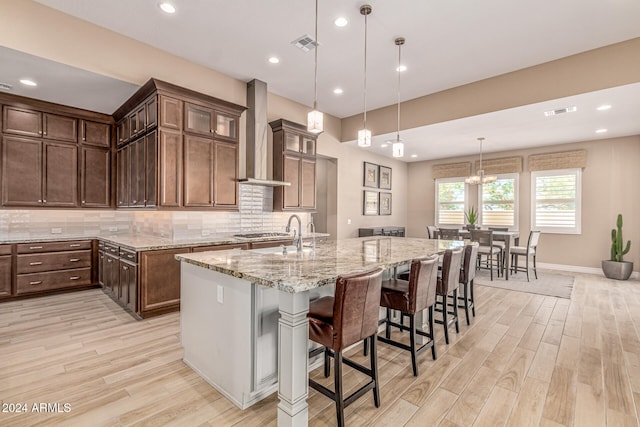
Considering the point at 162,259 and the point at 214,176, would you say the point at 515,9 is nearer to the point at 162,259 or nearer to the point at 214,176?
the point at 214,176

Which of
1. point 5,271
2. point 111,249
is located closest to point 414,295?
point 111,249

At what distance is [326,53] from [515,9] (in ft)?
6.96

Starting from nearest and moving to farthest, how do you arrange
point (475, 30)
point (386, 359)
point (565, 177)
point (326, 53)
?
1. point (386, 359)
2. point (475, 30)
3. point (326, 53)
4. point (565, 177)

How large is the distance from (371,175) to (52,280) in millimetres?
6528

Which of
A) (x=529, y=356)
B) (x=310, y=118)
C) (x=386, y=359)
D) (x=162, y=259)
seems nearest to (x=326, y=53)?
(x=310, y=118)

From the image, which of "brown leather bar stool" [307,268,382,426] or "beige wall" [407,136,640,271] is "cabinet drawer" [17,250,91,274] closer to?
"brown leather bar stool" [307,268,382,426]

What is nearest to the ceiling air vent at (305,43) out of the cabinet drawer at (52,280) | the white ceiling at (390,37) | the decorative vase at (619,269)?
the white ceiling at (390,37)

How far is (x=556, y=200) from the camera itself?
693 centimetres

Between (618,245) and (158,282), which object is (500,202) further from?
(158,282)

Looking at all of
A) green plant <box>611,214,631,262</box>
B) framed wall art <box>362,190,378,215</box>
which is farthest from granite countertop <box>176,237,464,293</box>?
green plant <box>611,214,631,262</box>

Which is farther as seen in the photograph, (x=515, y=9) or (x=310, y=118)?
(x=515, y=9)

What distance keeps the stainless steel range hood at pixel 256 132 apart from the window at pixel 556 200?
6168mm

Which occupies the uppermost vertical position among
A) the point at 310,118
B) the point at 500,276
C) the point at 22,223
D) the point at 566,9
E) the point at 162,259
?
the point at 566,9

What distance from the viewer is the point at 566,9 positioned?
10.2 feet
